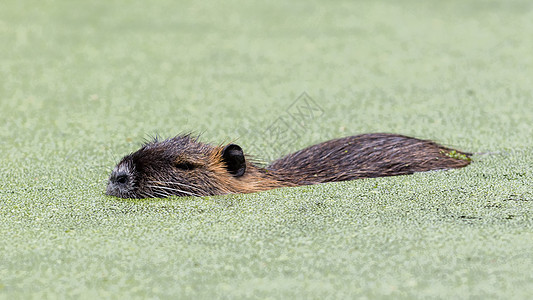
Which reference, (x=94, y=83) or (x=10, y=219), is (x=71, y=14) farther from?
(x=10, y=219)

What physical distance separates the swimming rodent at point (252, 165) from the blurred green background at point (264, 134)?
0.09m

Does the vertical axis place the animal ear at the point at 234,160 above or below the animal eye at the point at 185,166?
above

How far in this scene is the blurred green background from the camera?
2.51 m

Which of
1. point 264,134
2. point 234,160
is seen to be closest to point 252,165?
point 234,160

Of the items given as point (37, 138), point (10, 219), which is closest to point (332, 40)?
point (37, 138)

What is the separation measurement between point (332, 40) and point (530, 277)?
4582mm

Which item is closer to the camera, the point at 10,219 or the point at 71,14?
the point at 10,219

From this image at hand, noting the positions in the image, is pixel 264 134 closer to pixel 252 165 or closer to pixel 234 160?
pixel 252 165

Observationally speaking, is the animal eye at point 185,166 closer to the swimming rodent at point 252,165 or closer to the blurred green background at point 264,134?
the swimming rodent at point 252,165

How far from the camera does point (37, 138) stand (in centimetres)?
457

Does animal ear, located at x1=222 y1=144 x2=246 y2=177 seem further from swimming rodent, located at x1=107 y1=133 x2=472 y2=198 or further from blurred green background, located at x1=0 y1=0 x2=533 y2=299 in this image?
blurred green background, located at x1=0 y1=0 x2=533 y2=299

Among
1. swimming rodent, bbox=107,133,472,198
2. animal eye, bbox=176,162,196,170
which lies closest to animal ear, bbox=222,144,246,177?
swimming rodent, bbox=107,133,472,198

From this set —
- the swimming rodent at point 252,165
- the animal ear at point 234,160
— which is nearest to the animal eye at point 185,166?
the swimming rodent at point 252,165

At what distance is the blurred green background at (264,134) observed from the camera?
98.7 inches
